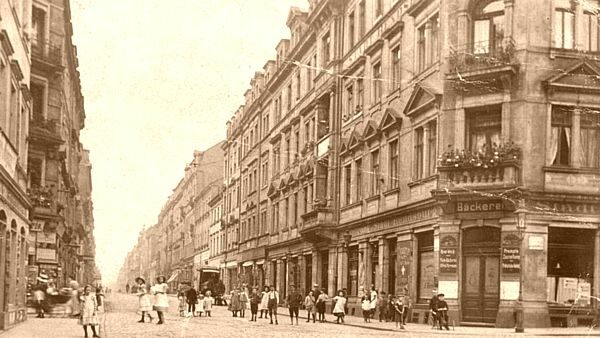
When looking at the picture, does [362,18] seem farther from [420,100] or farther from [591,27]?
[591,27]

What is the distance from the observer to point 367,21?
36906mm

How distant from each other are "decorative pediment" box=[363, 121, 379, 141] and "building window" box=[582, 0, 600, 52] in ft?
32.6

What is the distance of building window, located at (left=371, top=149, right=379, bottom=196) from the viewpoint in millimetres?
34691

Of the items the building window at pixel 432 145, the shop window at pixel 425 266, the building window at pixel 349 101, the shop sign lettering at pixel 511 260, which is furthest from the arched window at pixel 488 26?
the building window at pixel 349 101

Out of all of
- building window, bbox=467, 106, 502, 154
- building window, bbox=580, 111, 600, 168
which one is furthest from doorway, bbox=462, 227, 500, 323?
building window, bbox=580, 111, 600, 168

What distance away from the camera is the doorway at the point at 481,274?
26.6 metres

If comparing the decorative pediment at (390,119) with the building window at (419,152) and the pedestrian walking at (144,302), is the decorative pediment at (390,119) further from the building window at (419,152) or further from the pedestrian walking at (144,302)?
the pedestrian walking at (144,302)

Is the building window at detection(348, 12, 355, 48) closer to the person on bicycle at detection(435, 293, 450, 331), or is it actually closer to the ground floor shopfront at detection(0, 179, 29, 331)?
the person on bicycle at detection(435, 293, 450, 331)

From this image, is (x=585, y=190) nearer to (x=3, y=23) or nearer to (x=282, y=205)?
(x=3, y=23)

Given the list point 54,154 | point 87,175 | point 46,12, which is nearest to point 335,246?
point 54,154

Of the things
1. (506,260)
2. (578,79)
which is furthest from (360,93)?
(506,260)

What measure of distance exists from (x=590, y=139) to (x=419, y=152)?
20.7 ft

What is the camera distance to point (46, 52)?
41.0 meters

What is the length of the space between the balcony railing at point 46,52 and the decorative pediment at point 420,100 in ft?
62.8
